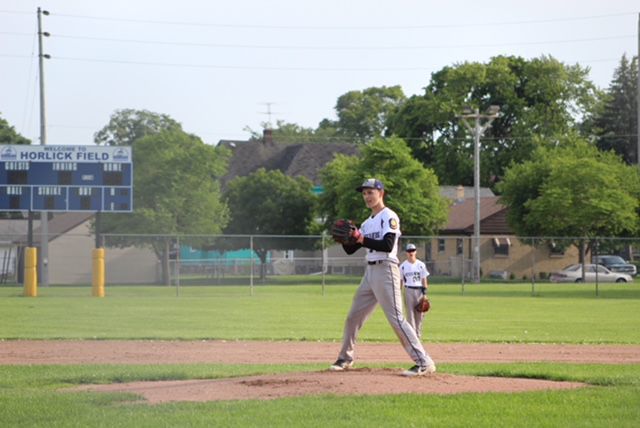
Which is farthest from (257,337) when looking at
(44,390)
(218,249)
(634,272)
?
(634,272)

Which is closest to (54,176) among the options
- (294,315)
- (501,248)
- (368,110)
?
(294,315)

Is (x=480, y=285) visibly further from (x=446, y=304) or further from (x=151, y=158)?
(x=151, y=158)

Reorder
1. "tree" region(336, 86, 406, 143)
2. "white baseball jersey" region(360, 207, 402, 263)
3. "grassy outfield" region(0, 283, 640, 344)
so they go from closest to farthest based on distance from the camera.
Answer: "white baseball jersey" region(360, 207, 402, 263) < "grassy outfield" region(0, 283, 640, 344) < "tree" region(336, 86, 406, 143)

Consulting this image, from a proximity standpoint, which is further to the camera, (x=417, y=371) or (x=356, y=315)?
(x=356, y=315)

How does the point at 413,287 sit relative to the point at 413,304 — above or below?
above

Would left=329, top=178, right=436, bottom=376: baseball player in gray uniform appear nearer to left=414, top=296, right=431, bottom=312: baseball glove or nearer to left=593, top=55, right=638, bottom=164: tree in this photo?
left=414, top=296, right=431, bottom=312: baseball glove

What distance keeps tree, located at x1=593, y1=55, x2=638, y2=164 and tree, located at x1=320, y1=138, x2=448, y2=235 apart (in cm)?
3428

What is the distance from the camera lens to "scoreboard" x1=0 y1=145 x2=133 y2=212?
3612cm

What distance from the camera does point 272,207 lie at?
2454 inches

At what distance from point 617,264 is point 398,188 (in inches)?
491

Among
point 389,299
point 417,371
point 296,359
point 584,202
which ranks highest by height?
point 584,202

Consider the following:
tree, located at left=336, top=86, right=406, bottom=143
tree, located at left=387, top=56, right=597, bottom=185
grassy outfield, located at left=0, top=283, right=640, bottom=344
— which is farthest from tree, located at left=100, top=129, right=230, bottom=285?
tree, located at left=336, top=86, right=406, bottom=143

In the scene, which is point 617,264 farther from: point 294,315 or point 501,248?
point 294,315

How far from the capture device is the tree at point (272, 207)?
6269 centimetres
